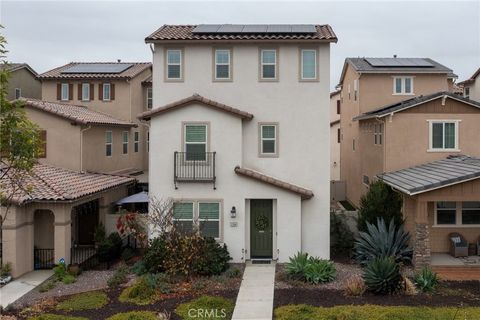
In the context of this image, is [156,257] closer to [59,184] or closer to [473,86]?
[59,184]

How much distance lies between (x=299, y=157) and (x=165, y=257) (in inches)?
251

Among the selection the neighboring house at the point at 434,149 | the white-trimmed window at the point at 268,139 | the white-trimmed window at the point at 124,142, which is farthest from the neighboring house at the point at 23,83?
the neighboring house at the point at 434,149

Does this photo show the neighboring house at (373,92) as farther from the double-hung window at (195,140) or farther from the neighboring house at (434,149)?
the double-hung window at (195,140)

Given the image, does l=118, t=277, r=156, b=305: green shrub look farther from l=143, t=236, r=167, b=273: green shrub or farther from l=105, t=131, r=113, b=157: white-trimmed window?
l=105, t=131, r=113, b=157: white-trimmed window

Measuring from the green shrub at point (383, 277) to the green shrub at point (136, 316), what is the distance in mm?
6447

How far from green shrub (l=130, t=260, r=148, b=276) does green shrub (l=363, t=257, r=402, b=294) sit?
24.8 ft

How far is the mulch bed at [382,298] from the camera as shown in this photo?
14398 millimetres

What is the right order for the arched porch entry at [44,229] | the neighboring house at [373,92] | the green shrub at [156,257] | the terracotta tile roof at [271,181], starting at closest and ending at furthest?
the green shrub at [156,257]
the terracotta tile roof at [271,181]
the arched porch entry at [44,229]
the neighboring house at [373,92]

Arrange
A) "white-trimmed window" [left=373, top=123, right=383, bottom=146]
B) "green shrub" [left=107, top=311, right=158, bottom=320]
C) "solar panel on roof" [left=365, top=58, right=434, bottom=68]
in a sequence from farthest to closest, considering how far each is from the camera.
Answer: "solar panel on roof" [left=365, top=58, right=434, bottom=68] → "white-trimmed window" [left=373, top=123, right=383, bottom=146] → "green shrub" [left=107, top=311, right=158, bottom=320]

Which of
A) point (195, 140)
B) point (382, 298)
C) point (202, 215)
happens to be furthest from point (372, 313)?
point (195, 140)

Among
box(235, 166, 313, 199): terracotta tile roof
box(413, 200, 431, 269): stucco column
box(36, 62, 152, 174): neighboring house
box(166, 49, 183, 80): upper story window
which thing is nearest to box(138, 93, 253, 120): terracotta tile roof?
box(166, 49, 183, 80): upper story window

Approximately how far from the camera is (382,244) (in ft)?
58.1

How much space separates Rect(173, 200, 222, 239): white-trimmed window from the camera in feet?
63.5

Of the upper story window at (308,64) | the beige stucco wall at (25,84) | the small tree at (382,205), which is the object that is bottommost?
the small tree at (382,205)
